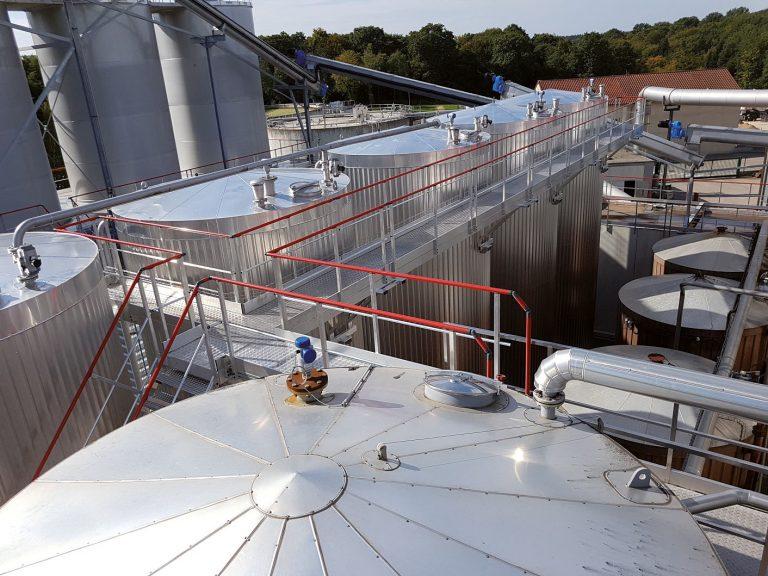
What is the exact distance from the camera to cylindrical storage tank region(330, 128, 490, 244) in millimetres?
13828

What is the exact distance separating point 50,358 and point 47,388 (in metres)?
0.33

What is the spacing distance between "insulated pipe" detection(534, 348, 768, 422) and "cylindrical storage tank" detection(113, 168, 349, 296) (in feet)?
18.5

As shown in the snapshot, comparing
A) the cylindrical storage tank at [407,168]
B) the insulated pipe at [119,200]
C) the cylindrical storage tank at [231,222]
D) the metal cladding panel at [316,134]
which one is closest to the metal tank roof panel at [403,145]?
the cylindrical storage tank at [407,168]

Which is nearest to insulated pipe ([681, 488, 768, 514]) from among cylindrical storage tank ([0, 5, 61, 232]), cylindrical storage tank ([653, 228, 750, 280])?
cylindrical storage tank ([653, 228, 750, 280])

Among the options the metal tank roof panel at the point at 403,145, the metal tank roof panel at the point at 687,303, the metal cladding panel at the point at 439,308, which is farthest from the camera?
the metal tank roof panel at the point at 403,145

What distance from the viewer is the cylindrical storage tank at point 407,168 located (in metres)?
13.8

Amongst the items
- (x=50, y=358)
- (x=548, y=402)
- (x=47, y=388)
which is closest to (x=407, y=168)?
(x=50, y=358)

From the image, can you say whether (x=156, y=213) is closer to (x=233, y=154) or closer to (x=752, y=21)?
(x=233, y=154)

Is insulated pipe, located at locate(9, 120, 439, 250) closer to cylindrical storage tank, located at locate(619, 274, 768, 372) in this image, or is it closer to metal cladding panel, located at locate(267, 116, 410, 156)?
cylindrical storage tank, located at locate(619, 274, 768, 372)

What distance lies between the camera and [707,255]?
59.4 ft

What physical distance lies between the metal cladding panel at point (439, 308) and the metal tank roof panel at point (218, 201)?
2.49 metres

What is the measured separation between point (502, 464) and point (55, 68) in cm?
2107

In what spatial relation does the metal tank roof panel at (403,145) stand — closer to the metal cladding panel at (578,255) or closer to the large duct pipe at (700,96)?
the metal cladding panel at (578,255)

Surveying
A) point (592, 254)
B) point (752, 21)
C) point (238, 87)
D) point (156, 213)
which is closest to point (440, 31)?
point (752, 21)
